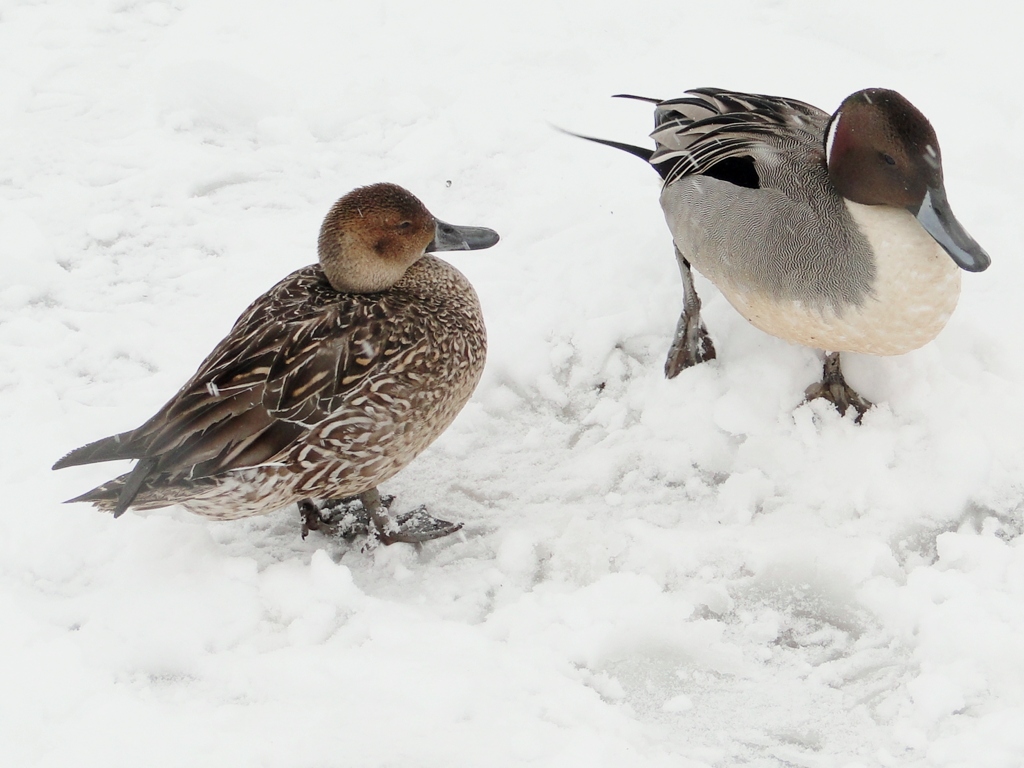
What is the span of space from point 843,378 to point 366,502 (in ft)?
5.05

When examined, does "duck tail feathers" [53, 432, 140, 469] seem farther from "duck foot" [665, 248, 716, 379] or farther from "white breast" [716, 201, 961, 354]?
"white breast" [716, 201, 961, 354]

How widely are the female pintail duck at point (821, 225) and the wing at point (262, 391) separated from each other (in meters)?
1.04

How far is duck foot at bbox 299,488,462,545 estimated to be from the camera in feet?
9.64

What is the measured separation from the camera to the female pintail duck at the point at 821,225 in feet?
8.98

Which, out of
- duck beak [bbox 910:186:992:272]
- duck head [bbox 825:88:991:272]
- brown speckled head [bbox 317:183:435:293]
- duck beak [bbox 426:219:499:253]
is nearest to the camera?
duck beak [bbox 910:186:992:272]

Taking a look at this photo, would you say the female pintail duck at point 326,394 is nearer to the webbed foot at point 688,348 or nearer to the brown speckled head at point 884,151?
the webbed foot at point 688,348

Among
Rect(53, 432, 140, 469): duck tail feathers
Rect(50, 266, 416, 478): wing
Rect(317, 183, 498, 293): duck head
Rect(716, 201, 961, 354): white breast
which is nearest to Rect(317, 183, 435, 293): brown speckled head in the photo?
Rect(317, 183, 498, 293): duck head

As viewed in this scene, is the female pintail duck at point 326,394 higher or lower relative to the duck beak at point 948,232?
lower

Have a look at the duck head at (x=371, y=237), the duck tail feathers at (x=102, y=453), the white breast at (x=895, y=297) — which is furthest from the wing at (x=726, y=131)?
the duck tail feathers at (x=102, y=453)

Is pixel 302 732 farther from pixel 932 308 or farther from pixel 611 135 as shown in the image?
pixel 611 135

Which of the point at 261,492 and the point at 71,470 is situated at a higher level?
the point at 261,492

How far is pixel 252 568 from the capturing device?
8.96 feet

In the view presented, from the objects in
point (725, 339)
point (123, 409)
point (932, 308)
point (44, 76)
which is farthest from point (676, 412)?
point (44, 76)

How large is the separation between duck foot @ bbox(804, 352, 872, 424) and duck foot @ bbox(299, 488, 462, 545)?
1219 mm
